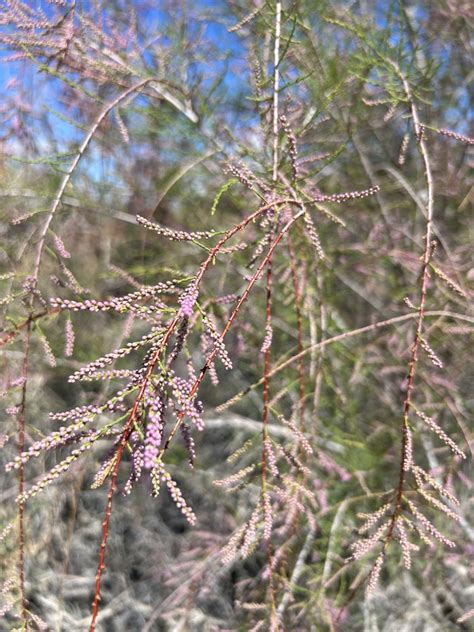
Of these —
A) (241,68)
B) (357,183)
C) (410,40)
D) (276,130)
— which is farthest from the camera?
(357,183)

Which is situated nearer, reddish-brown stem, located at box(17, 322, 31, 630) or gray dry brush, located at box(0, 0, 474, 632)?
reddish-brown stem, located at box(17, 322, 31, 630)

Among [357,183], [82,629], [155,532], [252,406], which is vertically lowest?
[82,629]

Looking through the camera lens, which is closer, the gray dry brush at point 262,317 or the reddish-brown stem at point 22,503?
the reddish-brown stem at point 22,503

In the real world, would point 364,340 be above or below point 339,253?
below

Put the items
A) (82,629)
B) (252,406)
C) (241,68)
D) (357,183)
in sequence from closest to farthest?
(82,629), (241,68), (357,183), (252,406)

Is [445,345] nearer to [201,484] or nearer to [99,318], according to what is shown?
[201,484]

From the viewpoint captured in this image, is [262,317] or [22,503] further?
[262,317]

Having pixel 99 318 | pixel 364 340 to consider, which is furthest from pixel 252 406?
pixel 99 318

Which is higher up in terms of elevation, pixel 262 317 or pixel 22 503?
pixel 262 317

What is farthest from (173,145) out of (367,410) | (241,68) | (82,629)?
(82,629)

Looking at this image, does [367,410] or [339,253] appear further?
[367,410]
